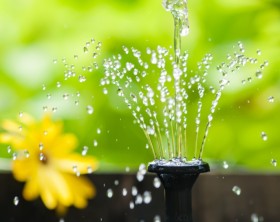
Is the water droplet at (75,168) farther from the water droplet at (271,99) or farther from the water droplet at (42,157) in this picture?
the water droplet at (271,99)

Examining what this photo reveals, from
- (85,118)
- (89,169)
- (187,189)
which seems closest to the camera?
(187,189)

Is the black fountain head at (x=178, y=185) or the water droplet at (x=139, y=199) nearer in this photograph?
the black fountain head at (x=178, y=185)

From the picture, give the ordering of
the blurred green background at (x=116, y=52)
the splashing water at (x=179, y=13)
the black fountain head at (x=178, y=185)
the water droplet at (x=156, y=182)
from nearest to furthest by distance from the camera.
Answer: the black fountain head at (x=178, y=185), the splashing water at (x=179, y=13), the water droplet at (x=156, y=182), the blurred green background at (x=116, y=52)

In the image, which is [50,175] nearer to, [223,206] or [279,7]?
[223,206]

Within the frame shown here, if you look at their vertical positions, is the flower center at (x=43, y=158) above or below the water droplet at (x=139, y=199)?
above

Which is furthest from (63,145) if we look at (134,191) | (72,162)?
(134,191)

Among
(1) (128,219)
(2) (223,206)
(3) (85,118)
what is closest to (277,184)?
(2) (223,206)

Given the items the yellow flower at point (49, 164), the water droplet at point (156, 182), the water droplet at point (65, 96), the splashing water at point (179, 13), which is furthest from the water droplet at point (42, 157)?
the splashing water at point (179, 13)
